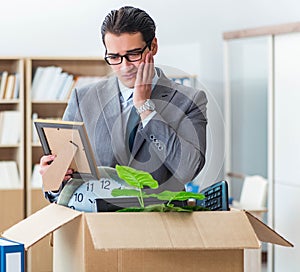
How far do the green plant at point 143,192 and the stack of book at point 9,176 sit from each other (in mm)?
4493

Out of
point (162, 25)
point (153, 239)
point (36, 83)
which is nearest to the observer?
point (153, 239)

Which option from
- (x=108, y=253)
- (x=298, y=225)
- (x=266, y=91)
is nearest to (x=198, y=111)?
(x=108, y=253)

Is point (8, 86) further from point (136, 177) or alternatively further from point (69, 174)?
point (136, 177)

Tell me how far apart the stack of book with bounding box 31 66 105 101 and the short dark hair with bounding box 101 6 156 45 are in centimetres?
428

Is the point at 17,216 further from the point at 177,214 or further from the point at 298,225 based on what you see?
the point at 177,214

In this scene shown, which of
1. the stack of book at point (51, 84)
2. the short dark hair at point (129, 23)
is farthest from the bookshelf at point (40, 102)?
the short dark hair at point (129, 23)

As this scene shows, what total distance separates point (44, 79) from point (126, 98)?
4.44 metres

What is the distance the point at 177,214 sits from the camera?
158 cm

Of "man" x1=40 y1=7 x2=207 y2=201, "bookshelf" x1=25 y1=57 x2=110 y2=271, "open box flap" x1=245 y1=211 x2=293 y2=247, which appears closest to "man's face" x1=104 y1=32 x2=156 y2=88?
"man" x1=40 y1=7 x2=207 y2=201

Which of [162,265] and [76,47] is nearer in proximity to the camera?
[162,265]

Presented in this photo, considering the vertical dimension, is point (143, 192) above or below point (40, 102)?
below

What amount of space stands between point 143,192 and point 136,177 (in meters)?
0.06

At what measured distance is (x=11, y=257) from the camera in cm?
150

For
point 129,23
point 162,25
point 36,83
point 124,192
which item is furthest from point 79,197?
point 162,25
